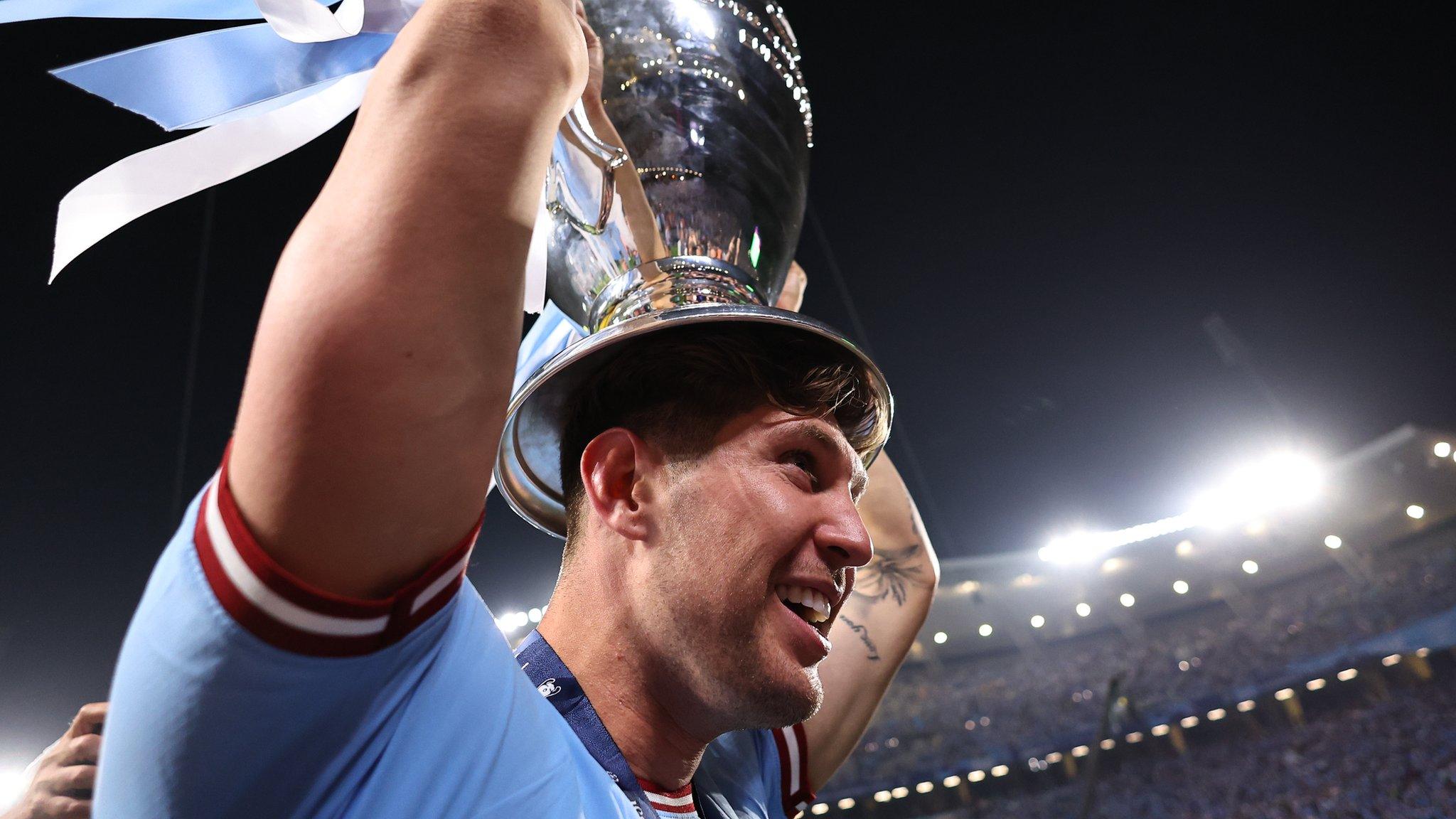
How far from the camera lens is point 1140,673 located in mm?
17750

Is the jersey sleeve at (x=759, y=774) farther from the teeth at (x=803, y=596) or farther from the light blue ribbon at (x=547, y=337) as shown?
the light blue ribbon at (x=547, y=337)

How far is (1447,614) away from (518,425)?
2033 centimetres

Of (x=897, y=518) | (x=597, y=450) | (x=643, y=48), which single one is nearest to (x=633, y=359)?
(x=597, y=450)

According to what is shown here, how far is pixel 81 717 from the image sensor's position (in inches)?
32.5

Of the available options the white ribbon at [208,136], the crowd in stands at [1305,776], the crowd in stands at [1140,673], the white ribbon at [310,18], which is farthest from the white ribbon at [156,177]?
the crowd in stands at [1140,673]

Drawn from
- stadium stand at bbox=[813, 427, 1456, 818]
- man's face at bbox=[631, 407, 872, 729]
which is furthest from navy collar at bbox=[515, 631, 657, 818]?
stadium stand at bbox=[813, 427, 1456, 818]

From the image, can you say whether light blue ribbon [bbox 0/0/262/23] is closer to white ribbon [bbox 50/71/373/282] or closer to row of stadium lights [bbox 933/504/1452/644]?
white ribbon [bbox 50/71/373/282]

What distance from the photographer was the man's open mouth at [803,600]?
2.81ft

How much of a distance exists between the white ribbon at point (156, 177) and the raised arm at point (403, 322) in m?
0.35

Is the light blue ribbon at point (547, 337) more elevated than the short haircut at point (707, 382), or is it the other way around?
the short haircut at point (707, 382)

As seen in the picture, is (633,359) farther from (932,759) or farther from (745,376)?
(932,759)

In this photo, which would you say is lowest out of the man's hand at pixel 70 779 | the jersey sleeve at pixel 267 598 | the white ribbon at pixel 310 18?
the man's hand at pixel 70 779

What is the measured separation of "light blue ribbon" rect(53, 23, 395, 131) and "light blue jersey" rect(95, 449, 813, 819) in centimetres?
53

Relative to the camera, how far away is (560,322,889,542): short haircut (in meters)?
0.98
